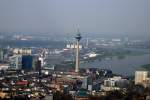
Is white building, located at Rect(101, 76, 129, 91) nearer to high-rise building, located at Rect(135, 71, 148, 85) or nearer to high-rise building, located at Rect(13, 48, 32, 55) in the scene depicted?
high-rise building, located at Rect(135, 71, 148, 85)

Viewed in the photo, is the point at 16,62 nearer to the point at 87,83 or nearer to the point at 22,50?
the point at 22,50

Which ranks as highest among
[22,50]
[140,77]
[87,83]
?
[22,50]

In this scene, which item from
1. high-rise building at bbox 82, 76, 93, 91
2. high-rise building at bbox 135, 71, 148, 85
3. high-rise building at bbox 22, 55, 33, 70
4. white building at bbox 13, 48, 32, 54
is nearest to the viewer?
high-rise building at bbox 82, 76, 93, 91

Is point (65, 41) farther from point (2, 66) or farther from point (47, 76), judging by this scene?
point (47, 76)

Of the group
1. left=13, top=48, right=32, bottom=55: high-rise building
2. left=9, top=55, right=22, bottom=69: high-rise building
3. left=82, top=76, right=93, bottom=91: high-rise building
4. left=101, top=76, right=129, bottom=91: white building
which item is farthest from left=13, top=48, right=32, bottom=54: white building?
left=101, top=76, right=129, bottom=91: white building

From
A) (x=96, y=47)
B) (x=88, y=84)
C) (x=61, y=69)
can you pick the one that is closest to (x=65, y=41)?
(x=96, y=47)

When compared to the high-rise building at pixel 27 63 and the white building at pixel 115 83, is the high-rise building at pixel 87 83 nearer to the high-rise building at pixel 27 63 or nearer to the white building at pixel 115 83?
the white building at pixel 115 83

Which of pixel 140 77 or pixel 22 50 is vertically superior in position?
pixel 22 50

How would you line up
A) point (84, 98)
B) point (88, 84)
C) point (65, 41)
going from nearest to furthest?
point (84, 98) < point (88, 84) < point (65, 41)

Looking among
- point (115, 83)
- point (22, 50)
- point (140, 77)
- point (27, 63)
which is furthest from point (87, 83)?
point (22, 50)

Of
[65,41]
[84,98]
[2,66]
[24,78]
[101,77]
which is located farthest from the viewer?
[65,41]

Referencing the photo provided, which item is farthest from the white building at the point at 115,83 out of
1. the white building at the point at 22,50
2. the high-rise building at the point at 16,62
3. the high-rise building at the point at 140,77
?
the white building at the point at 22,50
